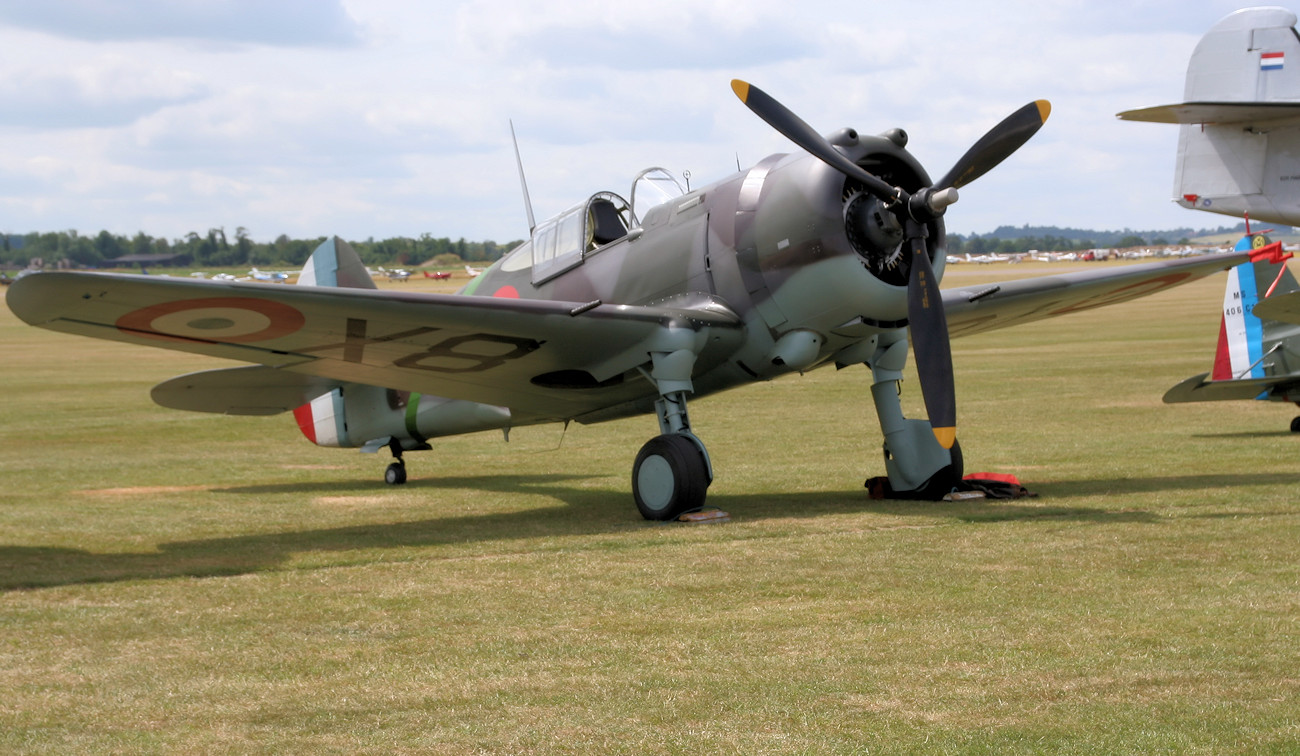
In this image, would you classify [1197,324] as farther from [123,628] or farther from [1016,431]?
[123,628]

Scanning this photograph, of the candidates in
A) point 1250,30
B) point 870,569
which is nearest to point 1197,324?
point 1250,30

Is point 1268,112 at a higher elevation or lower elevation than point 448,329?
higher

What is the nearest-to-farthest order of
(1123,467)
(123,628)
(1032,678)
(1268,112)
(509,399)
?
1. (1032,678)
2. (123,628)
3. (509,399)
4. (1123,467)
5. (1268,112)

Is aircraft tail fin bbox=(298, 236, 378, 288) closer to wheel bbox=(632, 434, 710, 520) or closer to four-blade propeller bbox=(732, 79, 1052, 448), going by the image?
wheel bbox=(632, 434, 710, 520)

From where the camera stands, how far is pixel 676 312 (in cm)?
995

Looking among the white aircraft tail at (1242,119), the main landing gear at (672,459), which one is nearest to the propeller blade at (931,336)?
A: the main landing gear at (672,459)

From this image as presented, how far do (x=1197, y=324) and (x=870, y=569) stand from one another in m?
39.7

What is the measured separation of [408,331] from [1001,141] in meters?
4.65

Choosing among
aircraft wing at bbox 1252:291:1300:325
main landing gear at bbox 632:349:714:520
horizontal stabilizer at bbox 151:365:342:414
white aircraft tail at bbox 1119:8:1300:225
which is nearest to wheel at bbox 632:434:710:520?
main landing gear at bbox 632:349:714:520

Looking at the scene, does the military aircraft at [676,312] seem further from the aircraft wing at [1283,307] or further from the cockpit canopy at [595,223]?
the aircraft wing at [1283,307]

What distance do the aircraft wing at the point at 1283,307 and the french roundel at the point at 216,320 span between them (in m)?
9.15

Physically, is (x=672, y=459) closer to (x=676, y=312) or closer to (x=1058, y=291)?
(x=676, y=312)

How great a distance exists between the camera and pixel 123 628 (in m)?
6.17

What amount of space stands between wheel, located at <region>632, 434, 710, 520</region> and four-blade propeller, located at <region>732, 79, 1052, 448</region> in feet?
5.96
